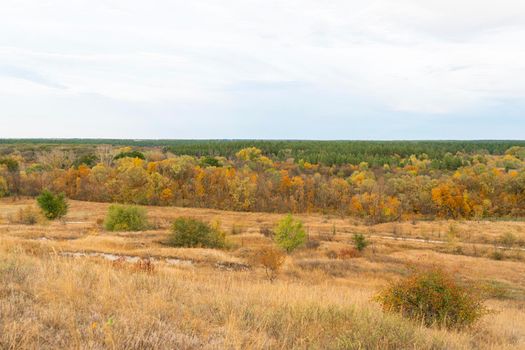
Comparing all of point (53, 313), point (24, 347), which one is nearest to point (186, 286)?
point (53, 313)

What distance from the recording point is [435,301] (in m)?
9.61

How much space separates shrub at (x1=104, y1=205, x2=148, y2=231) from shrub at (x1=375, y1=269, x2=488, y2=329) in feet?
142

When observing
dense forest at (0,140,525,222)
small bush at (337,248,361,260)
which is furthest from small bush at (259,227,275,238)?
dense forest at (0,140,525,222)

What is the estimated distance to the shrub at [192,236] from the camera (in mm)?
38156

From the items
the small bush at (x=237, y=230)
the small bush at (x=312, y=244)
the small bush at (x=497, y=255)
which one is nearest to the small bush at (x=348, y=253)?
the small bush at (x=312, y=244)

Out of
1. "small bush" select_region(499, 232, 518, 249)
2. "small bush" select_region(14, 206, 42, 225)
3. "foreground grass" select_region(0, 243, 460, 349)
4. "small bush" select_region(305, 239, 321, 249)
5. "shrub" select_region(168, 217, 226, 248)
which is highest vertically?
"foreground grass" select_region(0, 243, 460, 349)

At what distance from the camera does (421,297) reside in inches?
386

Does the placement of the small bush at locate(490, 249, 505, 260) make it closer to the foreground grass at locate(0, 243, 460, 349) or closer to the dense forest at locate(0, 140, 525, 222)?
the dense forest at locate(0, 140, 525, 222)

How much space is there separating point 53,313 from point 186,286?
3172 millimetres

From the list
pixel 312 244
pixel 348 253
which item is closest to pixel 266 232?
pixel 312 244

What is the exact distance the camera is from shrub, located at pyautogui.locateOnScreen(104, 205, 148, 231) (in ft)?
161

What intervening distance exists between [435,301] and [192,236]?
101ft

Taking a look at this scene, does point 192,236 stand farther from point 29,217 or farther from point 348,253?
point 29,217

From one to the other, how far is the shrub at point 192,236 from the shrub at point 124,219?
12.6 meters
